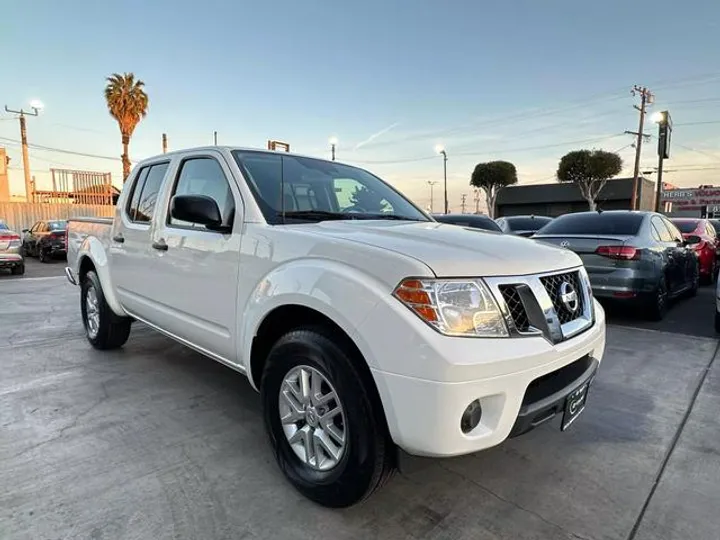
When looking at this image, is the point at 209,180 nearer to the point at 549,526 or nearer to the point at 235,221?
the point at 235,221

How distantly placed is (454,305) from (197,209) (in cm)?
156

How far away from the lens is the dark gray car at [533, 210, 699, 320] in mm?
5875

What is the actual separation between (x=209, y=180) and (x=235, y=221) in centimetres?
57

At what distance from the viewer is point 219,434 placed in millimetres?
2971

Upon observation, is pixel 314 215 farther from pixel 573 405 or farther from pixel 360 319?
pixel 573 405

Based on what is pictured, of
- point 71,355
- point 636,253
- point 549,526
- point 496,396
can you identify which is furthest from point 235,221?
point 636,253

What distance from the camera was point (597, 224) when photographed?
259 inches

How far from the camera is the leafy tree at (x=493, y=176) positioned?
133 feet

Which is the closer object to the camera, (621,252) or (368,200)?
(368,200)

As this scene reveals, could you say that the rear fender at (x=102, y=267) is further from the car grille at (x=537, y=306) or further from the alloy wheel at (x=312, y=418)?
the car grille at (x=537, y=306)

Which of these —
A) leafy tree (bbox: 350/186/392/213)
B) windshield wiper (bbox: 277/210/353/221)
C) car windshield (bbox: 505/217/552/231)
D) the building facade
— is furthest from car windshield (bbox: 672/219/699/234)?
the building facade

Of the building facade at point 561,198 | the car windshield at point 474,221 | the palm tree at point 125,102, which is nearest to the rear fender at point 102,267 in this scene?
the car windshield at point 474,221

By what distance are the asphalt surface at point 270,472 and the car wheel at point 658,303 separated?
7.12 ft

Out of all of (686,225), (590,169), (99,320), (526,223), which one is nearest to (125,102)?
(526,223)
